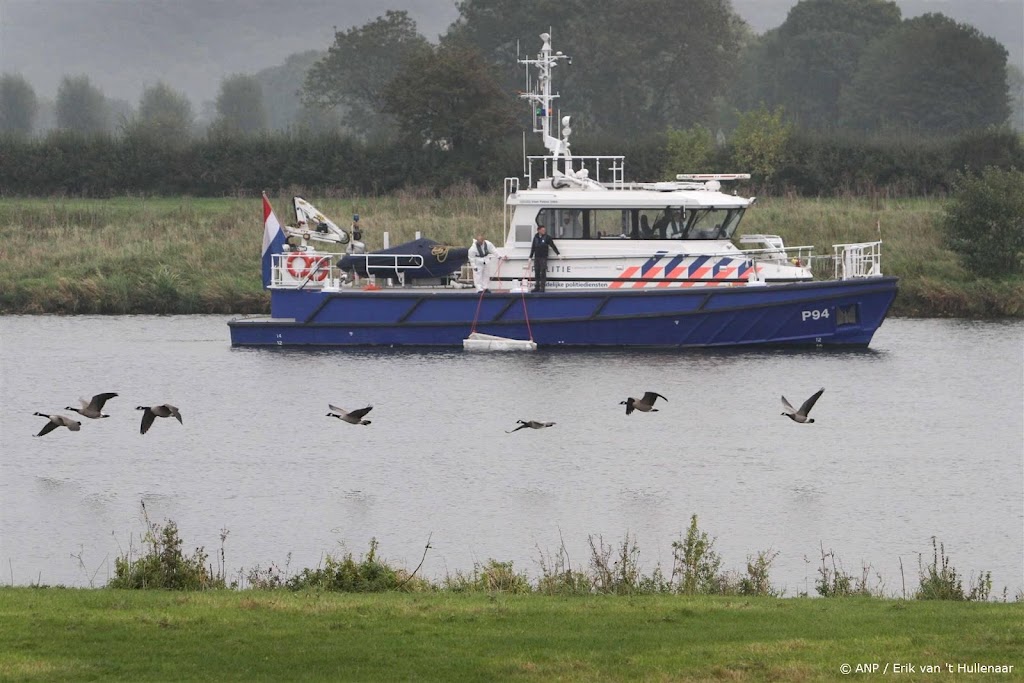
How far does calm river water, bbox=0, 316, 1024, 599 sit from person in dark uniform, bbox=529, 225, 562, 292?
169cm

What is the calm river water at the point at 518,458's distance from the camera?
17953 mm

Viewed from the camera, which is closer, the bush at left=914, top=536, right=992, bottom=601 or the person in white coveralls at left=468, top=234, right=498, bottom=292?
the bush at left=914, top=536, right=992, bottom=601

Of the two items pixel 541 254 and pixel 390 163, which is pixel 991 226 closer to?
pixel 541 254

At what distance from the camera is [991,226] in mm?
40562

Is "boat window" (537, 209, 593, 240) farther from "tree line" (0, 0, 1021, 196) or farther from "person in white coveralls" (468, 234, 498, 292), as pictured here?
"tree line" (0, 0, 1021, 196)

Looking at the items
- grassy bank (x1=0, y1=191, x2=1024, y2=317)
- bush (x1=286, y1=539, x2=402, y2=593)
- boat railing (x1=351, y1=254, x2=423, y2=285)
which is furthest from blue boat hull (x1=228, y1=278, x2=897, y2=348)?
bush (x1=286, y1=539, x2=402, y2=593)

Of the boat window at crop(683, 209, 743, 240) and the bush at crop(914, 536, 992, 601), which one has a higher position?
the boat window at crop(683, 209, 743, 240)

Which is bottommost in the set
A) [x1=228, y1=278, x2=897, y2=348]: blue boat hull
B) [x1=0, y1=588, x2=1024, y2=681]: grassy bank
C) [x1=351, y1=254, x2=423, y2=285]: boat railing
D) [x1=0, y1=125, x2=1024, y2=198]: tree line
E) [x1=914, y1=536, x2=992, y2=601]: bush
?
[x1=914, y1=536, x2=992, y2=601]: bush

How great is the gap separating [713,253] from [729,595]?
64.5 ft

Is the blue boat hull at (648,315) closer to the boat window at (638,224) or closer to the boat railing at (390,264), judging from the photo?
the boat railing at (390,264)

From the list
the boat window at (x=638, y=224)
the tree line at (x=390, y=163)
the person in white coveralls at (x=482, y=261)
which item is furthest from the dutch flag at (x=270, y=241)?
the tree line at (x=390, y=163)

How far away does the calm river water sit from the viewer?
1795 cm

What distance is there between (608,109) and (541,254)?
165 ft

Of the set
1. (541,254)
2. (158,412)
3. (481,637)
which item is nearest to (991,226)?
(541,254)
